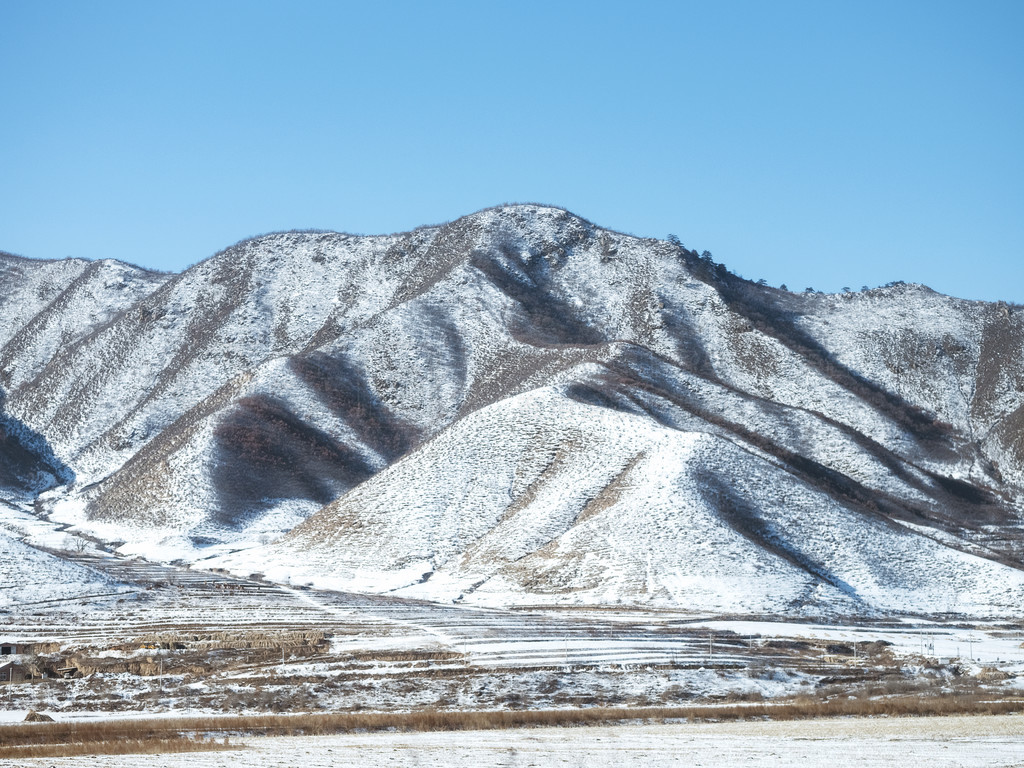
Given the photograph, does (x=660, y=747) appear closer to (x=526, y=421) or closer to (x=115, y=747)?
(x=115, y=747)

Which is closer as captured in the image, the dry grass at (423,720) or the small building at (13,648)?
the dry grass at (423,720)

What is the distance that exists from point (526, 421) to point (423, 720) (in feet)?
184

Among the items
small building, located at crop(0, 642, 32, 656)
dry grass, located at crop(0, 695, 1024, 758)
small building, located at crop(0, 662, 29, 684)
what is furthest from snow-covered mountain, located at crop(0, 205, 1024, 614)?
Result: small building, located at crop(0, 662, 29, 684)

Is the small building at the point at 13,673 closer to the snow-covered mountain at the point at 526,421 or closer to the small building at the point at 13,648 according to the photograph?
the small building at the point at 13,648

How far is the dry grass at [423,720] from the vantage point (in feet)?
88.8

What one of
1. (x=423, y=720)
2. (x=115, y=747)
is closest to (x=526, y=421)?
(x=423, y=720)

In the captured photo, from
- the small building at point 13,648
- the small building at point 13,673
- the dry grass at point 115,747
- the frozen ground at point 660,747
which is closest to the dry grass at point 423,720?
the dry grass at point 115,747

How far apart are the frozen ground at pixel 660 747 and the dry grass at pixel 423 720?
1187 mm

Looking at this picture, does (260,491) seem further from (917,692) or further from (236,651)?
(917,692)

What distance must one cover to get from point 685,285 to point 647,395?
4544cm

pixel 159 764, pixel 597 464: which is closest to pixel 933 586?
pixel 597 464

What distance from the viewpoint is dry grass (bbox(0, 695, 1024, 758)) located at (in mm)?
27062

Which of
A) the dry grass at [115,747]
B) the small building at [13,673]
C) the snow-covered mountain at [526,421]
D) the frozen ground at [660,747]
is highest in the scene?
the snow-covered mountain at [526,421]

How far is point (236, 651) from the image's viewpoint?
141ft
